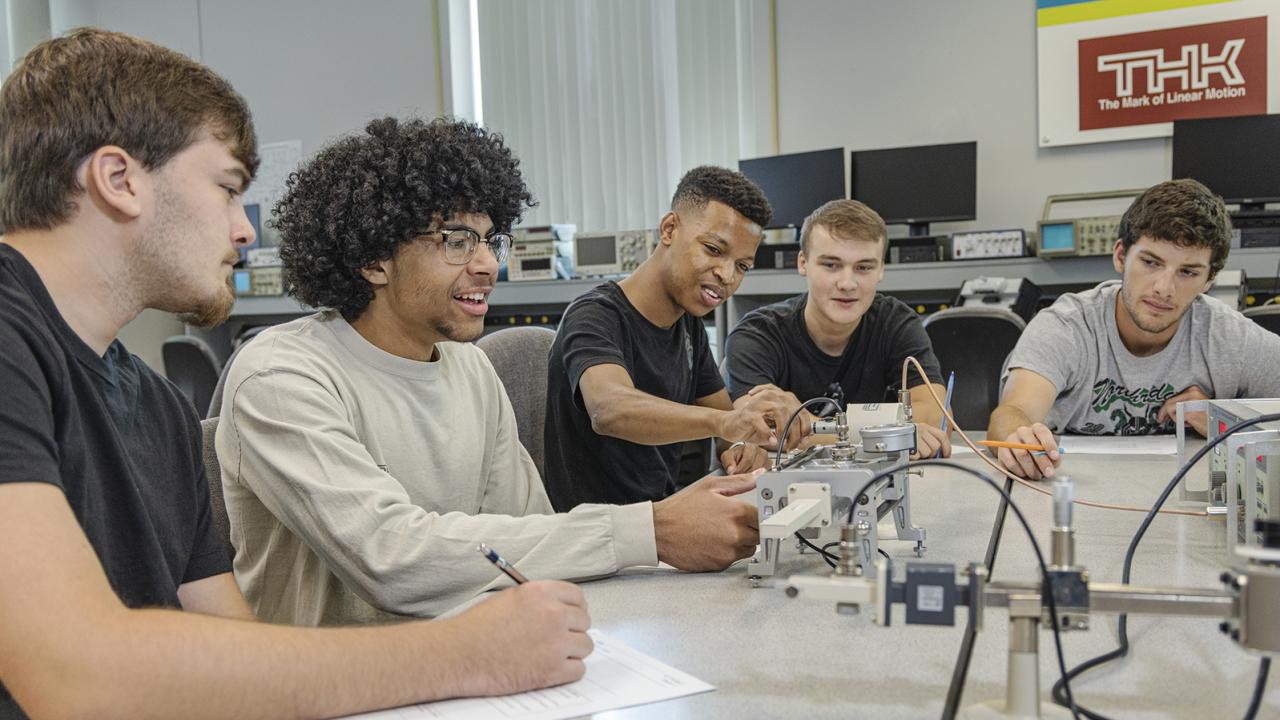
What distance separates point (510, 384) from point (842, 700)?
1.43 metres

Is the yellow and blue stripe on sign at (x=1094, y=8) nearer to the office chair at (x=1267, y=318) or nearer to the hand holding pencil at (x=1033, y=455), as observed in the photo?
the office chair at (x=1267, y=318)

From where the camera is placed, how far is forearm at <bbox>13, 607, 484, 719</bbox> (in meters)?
0.69

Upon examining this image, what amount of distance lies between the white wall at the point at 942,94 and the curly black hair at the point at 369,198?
3.82 meters

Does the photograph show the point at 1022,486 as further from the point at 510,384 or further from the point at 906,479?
the point at 510,384

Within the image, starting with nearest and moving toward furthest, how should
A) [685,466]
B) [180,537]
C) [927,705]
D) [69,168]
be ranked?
[927,705], [69,168], [180,537], [685,466]

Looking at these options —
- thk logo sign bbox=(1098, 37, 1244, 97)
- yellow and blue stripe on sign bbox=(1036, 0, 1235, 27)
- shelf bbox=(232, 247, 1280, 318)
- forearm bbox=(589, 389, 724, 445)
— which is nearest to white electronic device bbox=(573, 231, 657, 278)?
shelf bbox=(232, 247, 1280, 318)

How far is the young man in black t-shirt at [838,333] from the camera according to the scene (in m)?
2.51

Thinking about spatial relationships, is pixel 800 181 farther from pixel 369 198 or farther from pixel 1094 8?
pixel 369 198

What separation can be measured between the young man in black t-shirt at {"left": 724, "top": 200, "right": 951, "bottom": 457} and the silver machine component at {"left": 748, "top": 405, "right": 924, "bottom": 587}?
1115 mm

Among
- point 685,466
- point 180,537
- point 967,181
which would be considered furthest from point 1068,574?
point 967,181

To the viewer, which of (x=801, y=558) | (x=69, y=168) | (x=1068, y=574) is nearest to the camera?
(x=1068, y=574)

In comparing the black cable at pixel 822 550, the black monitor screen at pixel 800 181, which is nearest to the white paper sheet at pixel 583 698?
the black cable at pixel 822 550

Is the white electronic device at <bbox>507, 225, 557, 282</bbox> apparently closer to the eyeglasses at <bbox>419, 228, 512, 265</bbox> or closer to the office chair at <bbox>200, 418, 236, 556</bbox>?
the eyeglasses at <bbox>419, 228, 512, 265</bbox>

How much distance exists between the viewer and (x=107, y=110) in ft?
3.02
